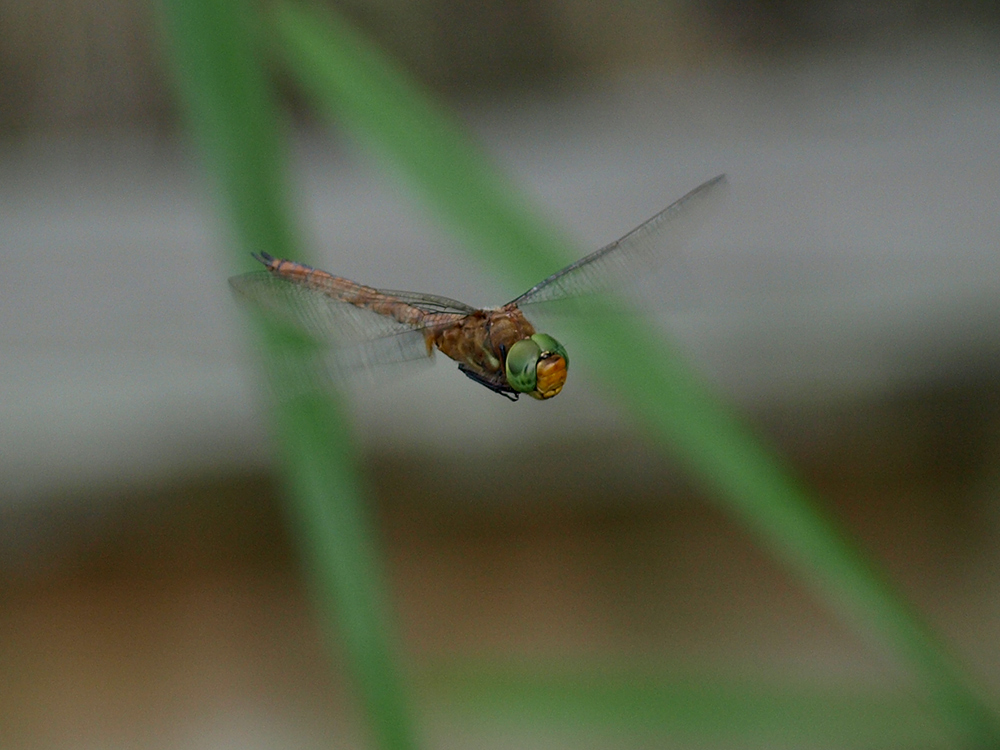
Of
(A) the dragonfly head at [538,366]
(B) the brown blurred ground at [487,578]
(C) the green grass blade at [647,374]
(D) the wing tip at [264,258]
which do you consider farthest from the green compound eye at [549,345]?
(B) the brown blurred ground at [487,578]

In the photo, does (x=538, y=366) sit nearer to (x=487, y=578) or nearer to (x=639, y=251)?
(x=639, y=251)

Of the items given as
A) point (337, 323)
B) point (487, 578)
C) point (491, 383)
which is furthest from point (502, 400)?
point (337, 323)

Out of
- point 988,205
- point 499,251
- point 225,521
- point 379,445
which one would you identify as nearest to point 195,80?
point 499,251

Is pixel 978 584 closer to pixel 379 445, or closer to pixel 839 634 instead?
pixel 839 634

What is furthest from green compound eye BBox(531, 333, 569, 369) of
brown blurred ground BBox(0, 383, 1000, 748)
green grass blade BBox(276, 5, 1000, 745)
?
brown blurred ground BBox(0, 383, 1000, 748)

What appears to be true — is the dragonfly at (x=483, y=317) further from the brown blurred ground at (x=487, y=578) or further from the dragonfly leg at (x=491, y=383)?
the brown blurred ground at (x=487, y=578)

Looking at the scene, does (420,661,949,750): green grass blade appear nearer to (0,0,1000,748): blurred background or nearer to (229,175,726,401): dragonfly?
(229,175,726,401): dragonfly
